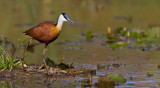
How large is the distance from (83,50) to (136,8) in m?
11.6

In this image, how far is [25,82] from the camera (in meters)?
8.06

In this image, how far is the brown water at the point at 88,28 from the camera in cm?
939

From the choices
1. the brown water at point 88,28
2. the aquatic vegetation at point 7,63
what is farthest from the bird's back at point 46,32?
the aquatic vegetation at point 7,63

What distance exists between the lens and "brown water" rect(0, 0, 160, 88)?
30.8 ft

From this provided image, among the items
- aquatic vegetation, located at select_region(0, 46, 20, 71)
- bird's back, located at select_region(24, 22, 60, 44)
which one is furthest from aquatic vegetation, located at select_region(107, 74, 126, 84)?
aquatic vegetation, located at select_region(0, 46, 20, 71)

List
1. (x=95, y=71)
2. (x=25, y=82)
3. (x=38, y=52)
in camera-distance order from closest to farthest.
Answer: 1. (x=25, y=82)
2. (x=95, y=71)
3. (x=38, y=52)

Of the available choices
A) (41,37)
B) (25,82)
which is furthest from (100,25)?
(25,82)

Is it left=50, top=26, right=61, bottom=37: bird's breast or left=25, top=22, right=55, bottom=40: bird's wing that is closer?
left=50, top=26, right=61, bottom=37: bird's breast

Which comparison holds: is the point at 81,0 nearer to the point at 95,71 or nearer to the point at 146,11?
the point at 146,11

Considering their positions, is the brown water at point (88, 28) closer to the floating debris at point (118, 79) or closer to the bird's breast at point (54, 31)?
the floating debris at point (118, 79)

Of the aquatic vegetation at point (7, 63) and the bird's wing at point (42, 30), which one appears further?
the bird's wing at point (42, 30)

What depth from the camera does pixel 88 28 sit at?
16.7 meters

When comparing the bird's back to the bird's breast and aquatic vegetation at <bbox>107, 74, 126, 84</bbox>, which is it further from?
aquatic vegetation at <bbox>107, 74, 126, 84</bbox>

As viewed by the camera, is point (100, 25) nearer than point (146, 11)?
Yes
